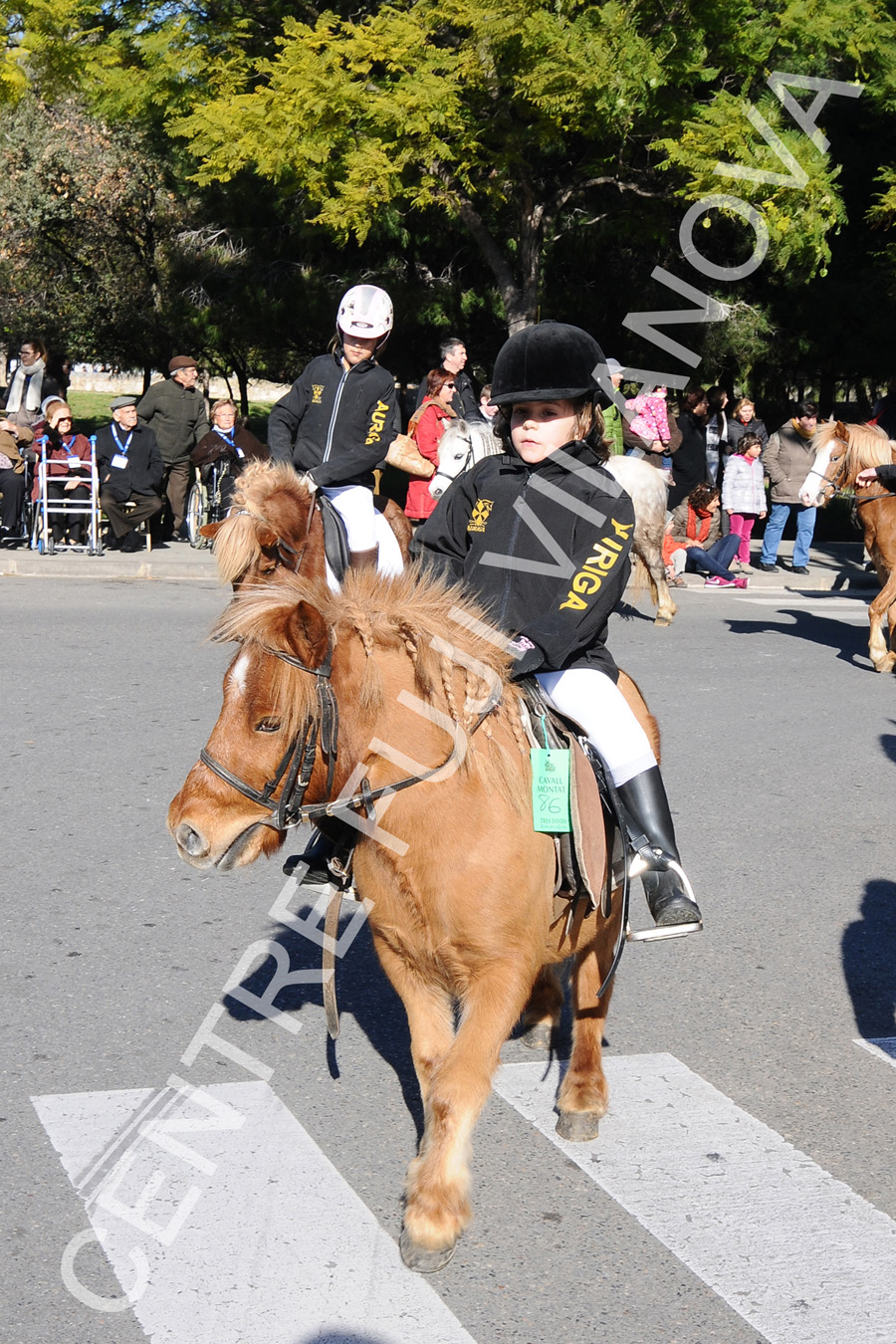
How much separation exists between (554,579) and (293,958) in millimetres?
2026

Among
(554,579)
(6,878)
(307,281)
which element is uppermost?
(307,281)

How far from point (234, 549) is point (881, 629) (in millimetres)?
8136

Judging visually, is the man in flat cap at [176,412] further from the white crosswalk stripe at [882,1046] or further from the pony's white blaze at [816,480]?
the white crosswalk stripe at [882,1046]

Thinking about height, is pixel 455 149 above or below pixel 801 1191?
above

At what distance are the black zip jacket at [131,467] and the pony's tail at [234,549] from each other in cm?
1105

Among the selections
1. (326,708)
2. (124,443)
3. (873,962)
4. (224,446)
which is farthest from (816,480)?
(326,708)

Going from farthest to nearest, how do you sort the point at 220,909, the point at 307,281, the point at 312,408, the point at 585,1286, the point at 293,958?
the point at 307,281, the point at 312,408, the point at 220,909, the point at 293,958, the point at 585,1286

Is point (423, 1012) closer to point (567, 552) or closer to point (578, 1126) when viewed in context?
point (578, 1126)

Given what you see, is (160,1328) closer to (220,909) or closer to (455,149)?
(220,909)

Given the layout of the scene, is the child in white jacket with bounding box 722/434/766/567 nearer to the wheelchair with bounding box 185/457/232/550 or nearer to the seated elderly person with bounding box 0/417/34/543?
the wheelchair with bounding box 185/457/232/550

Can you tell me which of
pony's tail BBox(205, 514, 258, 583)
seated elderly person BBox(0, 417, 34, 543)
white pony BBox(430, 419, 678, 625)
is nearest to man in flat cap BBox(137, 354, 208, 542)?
seated elderly person BBox(0, 417, 34, 543)

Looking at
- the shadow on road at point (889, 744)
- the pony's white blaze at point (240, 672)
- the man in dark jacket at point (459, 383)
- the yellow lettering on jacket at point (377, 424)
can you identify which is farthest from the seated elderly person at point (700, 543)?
the pony's white blaze at point (240, 672)

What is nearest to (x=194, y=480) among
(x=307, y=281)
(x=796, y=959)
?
(x=307, y=281)

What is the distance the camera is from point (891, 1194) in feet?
12.1
